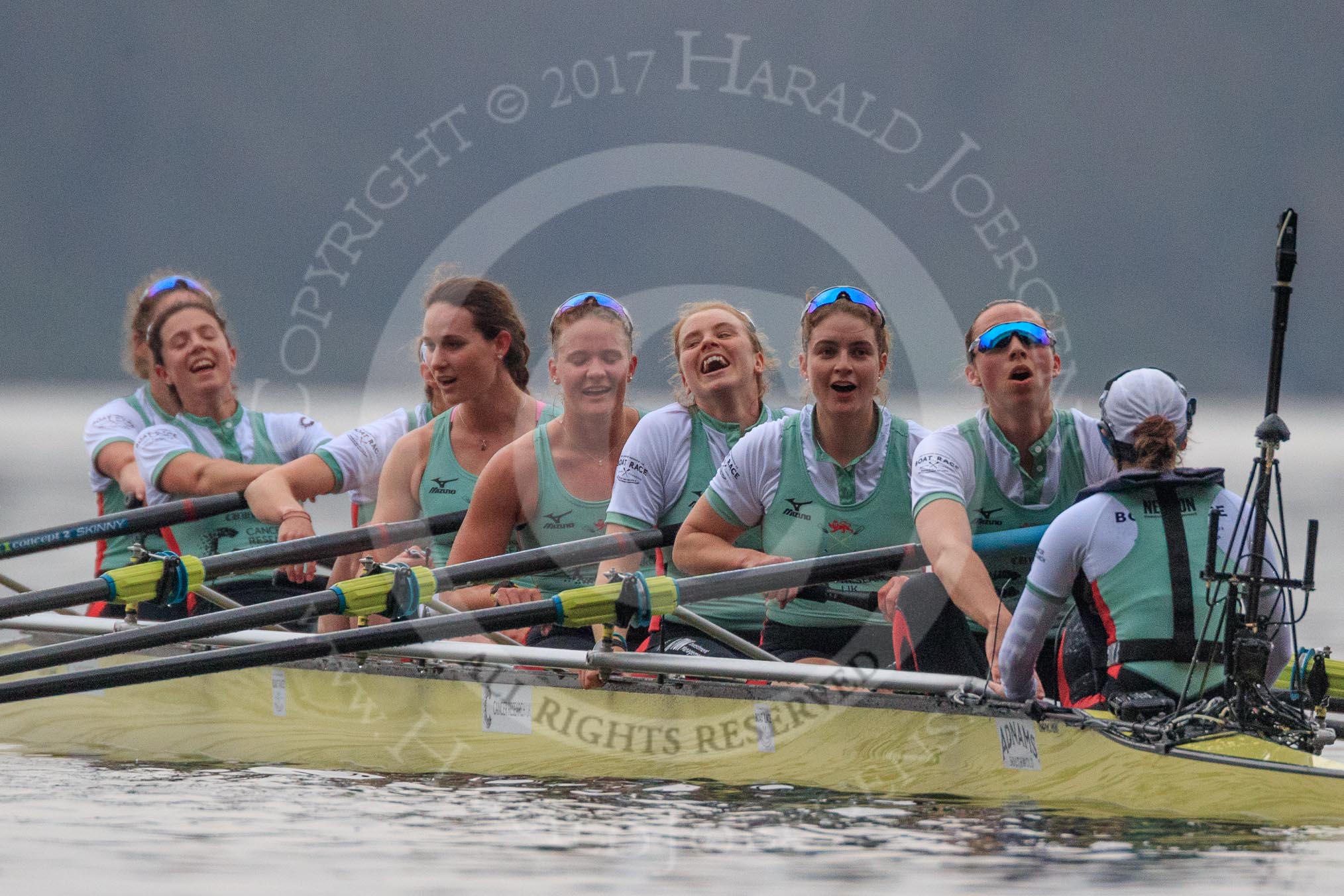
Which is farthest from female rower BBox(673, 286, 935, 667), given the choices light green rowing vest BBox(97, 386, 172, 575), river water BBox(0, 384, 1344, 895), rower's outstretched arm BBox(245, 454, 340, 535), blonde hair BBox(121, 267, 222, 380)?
blonde hair BBox(121, 267, 222, 380)

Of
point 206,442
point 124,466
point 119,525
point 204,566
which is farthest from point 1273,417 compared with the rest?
point 124,466

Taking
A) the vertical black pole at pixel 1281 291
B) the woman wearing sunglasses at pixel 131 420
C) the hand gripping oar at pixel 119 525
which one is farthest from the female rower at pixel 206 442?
the vertical black pole at pixel 1281 291

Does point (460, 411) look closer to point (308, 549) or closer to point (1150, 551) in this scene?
point (308, 549)

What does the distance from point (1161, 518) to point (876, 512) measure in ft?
5.31

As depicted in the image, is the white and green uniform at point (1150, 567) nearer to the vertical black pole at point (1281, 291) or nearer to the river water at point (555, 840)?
the vertical black pole at point (1281, 291)

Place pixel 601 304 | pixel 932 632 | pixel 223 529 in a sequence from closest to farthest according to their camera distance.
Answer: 1. pixel 932 632
2. pixel 601 304
3. pixel 223 529

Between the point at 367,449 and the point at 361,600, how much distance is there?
7.24ft

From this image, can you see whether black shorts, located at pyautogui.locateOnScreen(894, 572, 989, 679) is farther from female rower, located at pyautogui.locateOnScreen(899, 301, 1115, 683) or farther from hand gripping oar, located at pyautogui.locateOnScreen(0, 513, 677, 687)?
hand gripping oar, located at pyautogui.locateOnScreen(0, 513, 677, 687)

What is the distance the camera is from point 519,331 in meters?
8.50

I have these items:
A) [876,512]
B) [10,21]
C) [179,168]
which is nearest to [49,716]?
[876,512]

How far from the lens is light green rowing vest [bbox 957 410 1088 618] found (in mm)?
6820

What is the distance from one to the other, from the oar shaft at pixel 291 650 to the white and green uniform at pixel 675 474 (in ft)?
3.03

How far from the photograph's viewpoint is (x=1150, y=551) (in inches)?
217

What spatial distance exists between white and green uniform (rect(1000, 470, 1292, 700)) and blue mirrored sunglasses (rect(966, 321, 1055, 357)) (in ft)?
3.82
